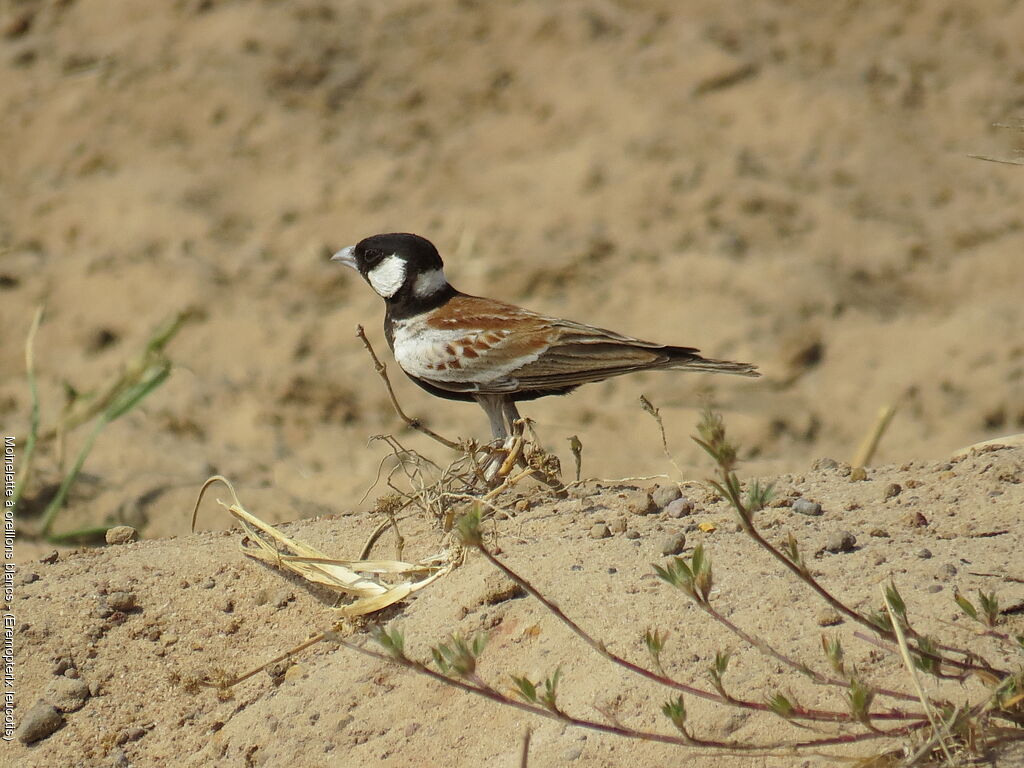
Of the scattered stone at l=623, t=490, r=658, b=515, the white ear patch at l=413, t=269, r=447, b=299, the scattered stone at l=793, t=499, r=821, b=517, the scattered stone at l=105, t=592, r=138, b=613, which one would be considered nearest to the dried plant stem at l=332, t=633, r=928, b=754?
the scattered stone at l=793, t=499, r=821, b=517

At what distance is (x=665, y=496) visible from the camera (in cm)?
416

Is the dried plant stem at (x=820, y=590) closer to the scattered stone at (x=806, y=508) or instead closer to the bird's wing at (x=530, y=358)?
the scattered stone at (x=806, y=508)

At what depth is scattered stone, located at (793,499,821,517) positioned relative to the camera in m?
3.91

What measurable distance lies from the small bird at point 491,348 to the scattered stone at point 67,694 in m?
1.89

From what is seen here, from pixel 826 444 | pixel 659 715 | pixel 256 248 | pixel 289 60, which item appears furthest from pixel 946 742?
pixel 289 60

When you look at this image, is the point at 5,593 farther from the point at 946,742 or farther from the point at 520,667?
the point at 946,742

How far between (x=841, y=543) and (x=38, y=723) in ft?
7.76

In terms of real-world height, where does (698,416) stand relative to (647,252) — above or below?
below

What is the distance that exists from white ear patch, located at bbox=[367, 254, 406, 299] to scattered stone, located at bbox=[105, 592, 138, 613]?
75.2 inches

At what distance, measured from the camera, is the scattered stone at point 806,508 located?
3912 mm

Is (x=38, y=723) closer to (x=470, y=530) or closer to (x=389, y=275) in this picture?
(x=470, y=530)

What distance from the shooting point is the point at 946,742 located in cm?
264

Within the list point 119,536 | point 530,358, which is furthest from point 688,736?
point 119,536

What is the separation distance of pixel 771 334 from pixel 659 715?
16.9 feet
